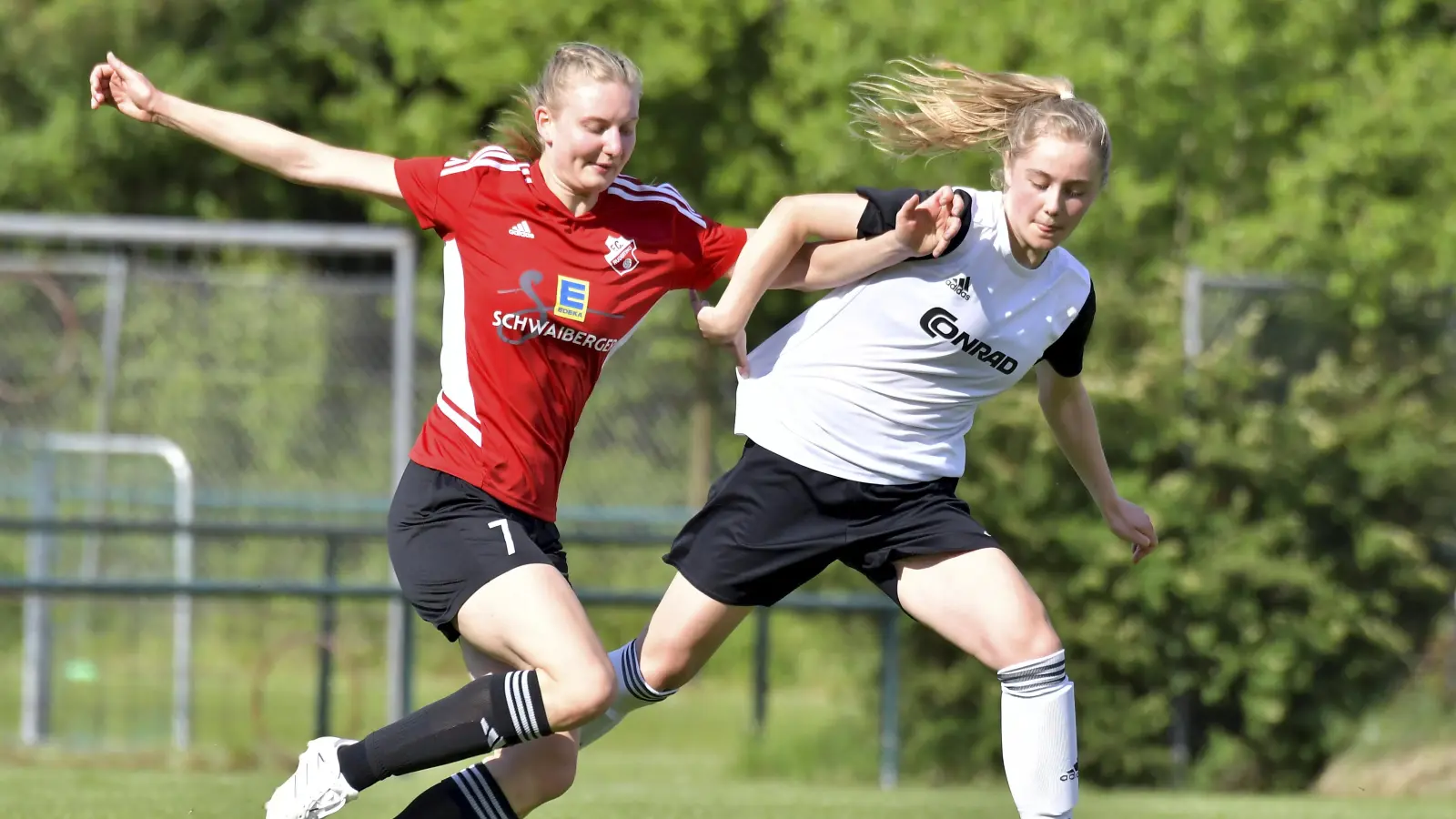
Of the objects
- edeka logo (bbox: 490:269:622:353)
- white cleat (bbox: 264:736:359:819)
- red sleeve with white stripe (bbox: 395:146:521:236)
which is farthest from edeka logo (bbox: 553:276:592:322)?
white cleat (bbox: 264:736:359:819)

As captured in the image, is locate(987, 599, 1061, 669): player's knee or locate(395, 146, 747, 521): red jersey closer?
locate(395, 146, 747, 521): red jersey

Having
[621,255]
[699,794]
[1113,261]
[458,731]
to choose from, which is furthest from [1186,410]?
[458,731]

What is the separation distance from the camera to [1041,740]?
15.6 feet

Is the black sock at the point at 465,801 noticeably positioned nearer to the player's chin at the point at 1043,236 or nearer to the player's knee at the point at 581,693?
the player's knee at the point at 581,693

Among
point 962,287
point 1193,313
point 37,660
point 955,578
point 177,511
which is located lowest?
point 37,660

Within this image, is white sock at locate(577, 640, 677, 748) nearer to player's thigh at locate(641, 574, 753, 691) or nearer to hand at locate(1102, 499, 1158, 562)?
player's thigh at locate(641, 574, 753, 691)

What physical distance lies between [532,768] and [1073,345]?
1.76 m

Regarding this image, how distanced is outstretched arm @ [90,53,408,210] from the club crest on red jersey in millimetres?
538

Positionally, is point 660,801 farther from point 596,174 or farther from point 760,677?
point 596,174

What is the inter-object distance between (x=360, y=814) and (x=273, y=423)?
586cm

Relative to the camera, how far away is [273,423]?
1234cm

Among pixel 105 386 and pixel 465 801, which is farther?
pixel 105 386

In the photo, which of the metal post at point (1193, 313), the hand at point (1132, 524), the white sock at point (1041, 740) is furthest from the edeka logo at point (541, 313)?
the metal post at point (1193, 313)

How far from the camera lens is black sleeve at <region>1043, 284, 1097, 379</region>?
5.10 m
